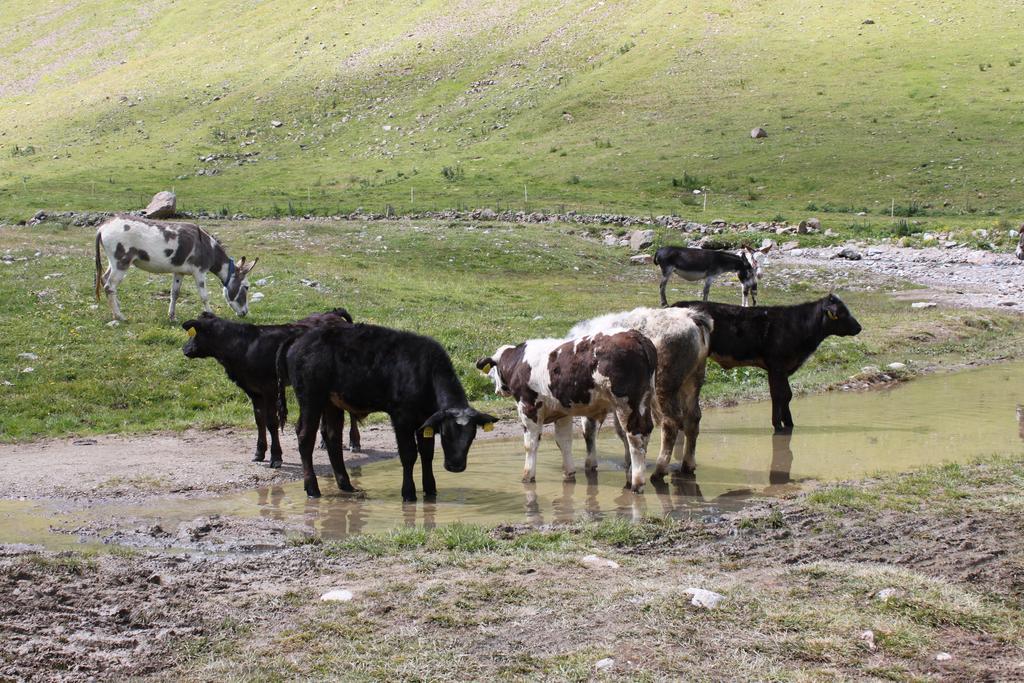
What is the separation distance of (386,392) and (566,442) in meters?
2.20

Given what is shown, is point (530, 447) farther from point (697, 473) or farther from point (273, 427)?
point (273, 427)

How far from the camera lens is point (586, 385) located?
11609 mm

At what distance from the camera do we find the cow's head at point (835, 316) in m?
15.6

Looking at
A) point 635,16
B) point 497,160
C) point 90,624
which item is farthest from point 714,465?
point 635,16

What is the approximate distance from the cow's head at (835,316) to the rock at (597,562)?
822cm

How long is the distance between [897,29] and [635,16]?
21127 mm

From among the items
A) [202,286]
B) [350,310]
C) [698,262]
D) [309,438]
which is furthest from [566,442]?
[698,262]

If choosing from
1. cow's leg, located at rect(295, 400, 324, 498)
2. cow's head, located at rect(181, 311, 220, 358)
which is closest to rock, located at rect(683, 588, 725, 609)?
cow's leg, located at rect(295, 400, 324, 498)

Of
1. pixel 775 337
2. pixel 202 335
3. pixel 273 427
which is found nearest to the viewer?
pixel 273 427

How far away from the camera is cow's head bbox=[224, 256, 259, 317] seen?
20844 millimetres

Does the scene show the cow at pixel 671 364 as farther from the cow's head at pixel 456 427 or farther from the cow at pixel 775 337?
the cow's head at pixel 456 427

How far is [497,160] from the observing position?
63.4 m

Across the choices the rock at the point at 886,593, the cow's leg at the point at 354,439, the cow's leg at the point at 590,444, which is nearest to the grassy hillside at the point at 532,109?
the cow's leg at the point at 354,439

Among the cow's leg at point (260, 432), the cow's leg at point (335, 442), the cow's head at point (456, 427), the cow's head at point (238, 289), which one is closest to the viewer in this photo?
the cow's head at point (456, 427)
